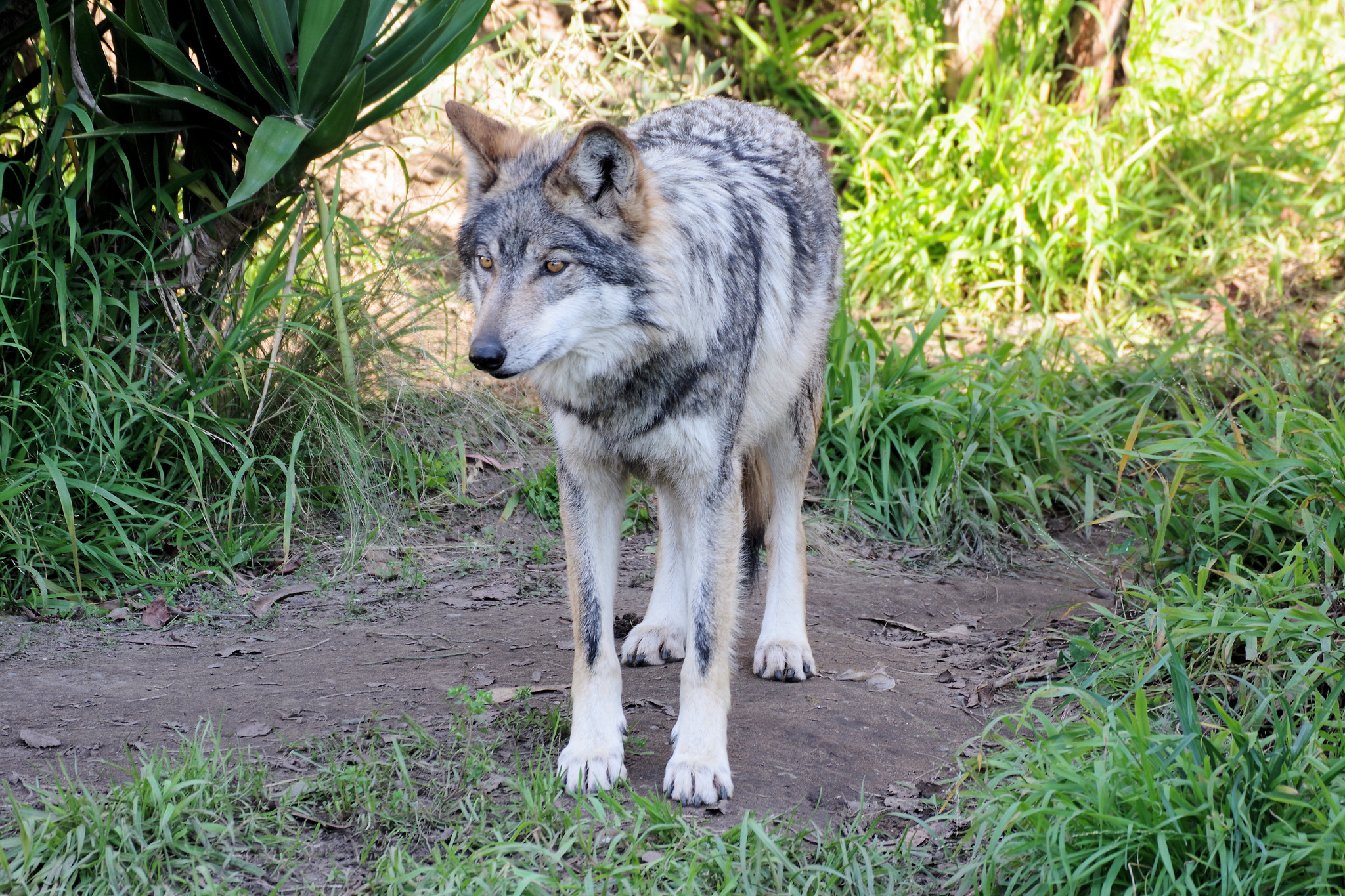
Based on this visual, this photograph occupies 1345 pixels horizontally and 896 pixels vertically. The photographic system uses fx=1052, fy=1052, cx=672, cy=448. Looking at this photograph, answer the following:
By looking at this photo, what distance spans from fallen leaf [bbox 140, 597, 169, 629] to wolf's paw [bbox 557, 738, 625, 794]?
1972 millimetres

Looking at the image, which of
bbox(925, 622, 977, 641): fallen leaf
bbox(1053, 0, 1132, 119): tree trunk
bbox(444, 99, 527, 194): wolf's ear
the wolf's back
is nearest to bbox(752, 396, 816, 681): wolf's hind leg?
the wolf's back

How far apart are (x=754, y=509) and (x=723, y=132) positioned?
4.59 ft

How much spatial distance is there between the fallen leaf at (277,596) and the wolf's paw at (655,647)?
4.82 ft

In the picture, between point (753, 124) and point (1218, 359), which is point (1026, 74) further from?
point (753, 124)

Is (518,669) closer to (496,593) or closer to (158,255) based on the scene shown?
(496,593)

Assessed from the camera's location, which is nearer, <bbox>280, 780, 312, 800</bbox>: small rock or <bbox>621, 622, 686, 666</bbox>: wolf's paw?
<bbox>280, 780, 312, 800</bbox>: small rock

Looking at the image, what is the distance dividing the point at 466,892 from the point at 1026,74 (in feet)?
19.8

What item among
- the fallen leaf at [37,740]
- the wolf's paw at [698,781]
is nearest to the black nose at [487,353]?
the wolf's paw at [698,781]

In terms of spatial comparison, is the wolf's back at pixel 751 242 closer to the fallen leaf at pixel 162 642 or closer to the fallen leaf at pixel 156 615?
the fallen leaf at pixel 162 642

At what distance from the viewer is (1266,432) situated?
3934mm

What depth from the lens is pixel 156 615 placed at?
4090mm

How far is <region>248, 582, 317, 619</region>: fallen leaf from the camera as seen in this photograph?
166 inches

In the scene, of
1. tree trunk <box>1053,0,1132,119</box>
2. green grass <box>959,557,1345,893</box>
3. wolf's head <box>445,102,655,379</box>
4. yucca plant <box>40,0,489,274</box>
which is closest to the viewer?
green grass <box>959,557,1345,893</box>

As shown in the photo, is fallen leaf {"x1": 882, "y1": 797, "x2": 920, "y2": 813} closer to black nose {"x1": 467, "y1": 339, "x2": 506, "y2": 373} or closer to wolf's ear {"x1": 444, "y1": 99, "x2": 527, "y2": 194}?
black nose {"x1": 467, "y1": 339, "x2": 506, "y2": 373}
